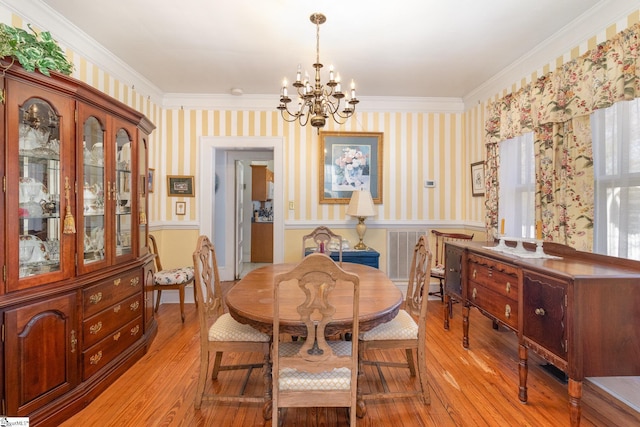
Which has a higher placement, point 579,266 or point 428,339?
point 579,266

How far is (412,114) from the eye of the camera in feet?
13.6

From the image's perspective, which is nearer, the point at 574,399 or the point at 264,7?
the point at 574,399

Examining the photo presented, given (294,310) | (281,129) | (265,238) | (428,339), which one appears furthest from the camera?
(265,238)

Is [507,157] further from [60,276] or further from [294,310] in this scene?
[60,276]

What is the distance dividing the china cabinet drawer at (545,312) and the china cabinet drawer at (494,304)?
0.12m

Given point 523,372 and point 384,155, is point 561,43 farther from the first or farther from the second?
point 523,372

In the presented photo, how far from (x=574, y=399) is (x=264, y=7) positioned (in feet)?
10.0

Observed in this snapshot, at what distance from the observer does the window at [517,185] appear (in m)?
2.99

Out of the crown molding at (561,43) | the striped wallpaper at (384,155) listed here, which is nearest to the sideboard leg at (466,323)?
the striped wallpaper at (384,155)

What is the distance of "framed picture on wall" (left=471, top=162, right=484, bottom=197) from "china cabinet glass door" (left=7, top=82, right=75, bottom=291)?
3.91 m

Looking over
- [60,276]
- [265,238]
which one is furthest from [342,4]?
[265,238]

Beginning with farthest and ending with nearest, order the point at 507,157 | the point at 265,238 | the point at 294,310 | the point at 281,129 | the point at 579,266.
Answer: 1. the point at 265,238
2. the point at 281,129
3. the point at 507,157
4. the point at 579,266
5. the point at 294,310

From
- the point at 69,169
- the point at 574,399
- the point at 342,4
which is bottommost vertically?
the point at 574,399

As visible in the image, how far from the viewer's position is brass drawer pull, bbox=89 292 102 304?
204cm
